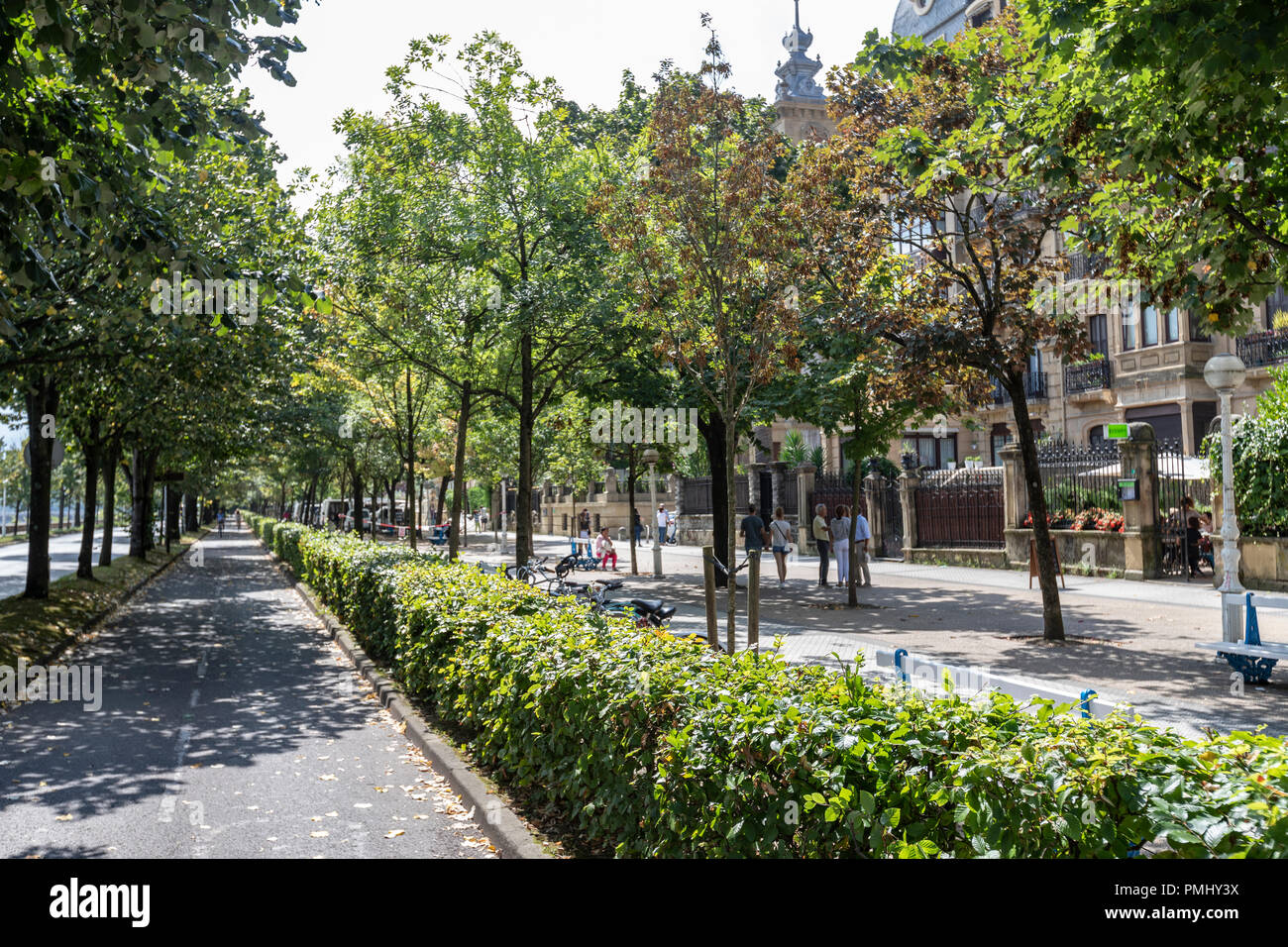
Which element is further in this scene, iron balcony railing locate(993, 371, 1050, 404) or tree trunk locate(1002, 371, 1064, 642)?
iron balcony railing locate(993, 371, 1050, 404)

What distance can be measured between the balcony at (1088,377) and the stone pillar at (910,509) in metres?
11.0

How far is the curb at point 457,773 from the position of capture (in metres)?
5.24

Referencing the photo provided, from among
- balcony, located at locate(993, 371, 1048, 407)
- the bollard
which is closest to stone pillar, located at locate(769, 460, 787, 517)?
balcony, located at locate(993, 371, 1048, 407)

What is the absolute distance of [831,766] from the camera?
10.8 feet

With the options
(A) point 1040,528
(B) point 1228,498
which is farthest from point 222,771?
(B) point 1228,498

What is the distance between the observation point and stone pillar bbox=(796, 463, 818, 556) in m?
34.8

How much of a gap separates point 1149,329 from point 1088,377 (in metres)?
2.94

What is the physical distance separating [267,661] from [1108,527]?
18733 mm

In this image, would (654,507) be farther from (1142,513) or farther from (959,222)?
(959,222)

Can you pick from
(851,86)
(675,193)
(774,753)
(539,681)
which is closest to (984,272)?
(851,86)

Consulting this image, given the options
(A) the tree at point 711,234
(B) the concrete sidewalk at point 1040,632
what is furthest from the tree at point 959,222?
(A) the tree at point 711,234

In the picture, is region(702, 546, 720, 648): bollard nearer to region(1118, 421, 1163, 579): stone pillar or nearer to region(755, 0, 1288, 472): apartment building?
region(1118, 421, 1163, 579): stone pillar

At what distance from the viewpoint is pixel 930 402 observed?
42.8 feet

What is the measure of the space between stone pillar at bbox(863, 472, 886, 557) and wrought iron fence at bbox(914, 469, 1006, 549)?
1.62m
